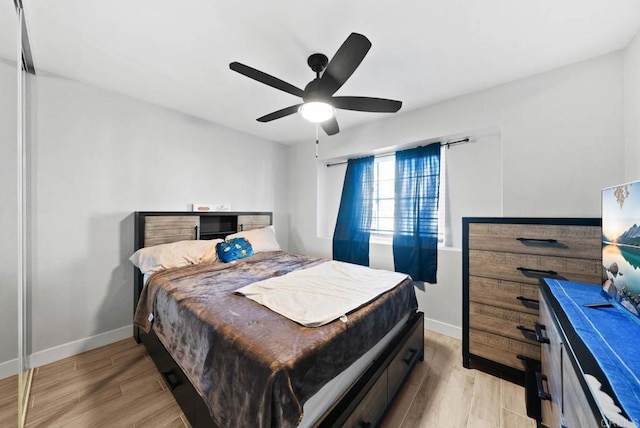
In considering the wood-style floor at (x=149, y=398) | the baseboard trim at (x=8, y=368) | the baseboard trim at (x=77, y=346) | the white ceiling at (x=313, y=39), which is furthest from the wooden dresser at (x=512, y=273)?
the baseboard trim at (x=8, y=368)

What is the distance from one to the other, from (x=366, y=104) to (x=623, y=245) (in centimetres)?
160

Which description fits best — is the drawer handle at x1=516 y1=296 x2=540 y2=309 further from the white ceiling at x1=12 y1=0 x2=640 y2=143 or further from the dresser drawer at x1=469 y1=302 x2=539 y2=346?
the white ceiling at x1=12 y1=0 x2=640 y2=143

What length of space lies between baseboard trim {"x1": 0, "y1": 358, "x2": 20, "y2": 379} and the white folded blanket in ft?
5.62

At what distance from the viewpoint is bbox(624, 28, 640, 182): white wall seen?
5.12 ft

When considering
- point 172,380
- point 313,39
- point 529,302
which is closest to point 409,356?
point 529,302

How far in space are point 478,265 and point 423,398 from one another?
42.9 inches

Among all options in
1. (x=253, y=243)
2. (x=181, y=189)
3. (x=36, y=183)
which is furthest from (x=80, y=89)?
(x=253, y=243)

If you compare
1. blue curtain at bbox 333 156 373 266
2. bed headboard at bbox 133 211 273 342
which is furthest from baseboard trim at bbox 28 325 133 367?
blue curtain at bbox 333 156 373 266

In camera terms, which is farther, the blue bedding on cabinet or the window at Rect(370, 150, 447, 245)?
the window at Rect(370, 150, 447, 245)

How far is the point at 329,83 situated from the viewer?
1.54 metres

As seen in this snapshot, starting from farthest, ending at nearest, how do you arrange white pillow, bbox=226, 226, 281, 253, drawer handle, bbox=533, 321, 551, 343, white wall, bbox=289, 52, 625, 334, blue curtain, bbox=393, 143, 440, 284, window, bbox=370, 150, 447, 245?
1. window, bbox=370, 150, 447, 245
2. white pillow, bbox=226, 226, 281, 253
3. blue curtain, bbox=393, 143, 440, 284
4. white wall, bbox=289, 52, 625, 334
5. drawer handle, bbox=533, 321, 551, 343

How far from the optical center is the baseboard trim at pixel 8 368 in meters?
1.64

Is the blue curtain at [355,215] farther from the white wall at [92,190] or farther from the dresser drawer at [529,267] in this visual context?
the white wall at [92,190]

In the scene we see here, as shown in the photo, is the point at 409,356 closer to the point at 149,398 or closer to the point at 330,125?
the point at 149,398
